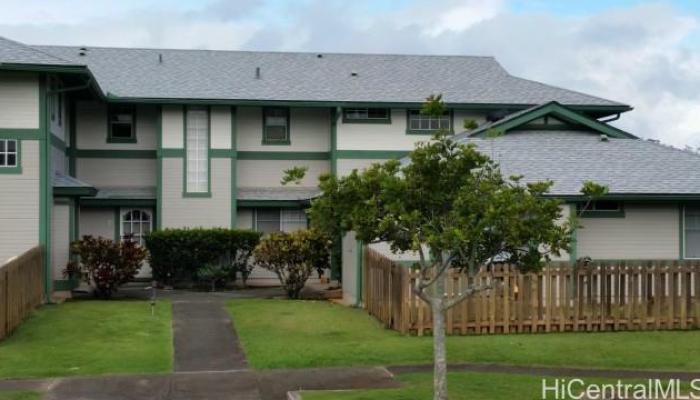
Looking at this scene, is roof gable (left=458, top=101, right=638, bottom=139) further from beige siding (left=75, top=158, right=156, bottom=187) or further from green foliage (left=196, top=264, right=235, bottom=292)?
beige siding (left=75, top=158, right=156, bottom=187)

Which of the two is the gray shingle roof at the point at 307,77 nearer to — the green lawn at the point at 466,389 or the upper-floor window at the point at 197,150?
the upper-floor window at the point at 197,150

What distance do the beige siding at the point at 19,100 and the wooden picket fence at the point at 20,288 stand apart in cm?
298

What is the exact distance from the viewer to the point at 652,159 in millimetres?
23922

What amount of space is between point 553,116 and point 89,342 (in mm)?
14128

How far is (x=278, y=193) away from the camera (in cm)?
3164

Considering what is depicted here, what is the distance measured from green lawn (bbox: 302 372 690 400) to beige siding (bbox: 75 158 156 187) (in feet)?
61.5

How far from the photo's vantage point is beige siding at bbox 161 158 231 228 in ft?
100

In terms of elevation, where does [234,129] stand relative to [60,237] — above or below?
above

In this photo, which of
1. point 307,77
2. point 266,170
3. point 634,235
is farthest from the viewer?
point 307,77

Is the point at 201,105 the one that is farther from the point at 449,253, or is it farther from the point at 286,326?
the point at 449,253

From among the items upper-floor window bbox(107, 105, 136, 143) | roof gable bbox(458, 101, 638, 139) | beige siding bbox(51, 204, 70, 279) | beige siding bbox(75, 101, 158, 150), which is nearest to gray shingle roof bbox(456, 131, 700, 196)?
roof gable bbox(458, 101, 638, 139)

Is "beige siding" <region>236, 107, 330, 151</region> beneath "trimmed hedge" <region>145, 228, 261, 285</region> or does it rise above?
above

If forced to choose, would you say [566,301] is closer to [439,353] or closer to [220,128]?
[439,353]

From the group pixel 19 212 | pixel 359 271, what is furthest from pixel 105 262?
pixel 359 271
